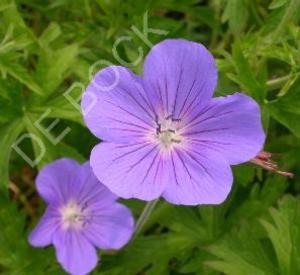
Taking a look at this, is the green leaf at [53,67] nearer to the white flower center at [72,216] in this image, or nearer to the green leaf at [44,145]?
the green leaf at [44,145]

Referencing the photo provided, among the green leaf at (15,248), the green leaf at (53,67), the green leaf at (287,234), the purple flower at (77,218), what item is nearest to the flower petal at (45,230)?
the purple flower at (77,218)

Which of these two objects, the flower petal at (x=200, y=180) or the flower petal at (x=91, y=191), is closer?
the flower petal at (x=200, y=180)

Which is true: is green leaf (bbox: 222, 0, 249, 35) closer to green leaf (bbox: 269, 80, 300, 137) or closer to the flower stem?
green leaf (bbox: 269, 80, 300, 137)

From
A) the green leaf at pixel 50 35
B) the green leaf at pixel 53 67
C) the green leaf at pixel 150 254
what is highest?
the green leaf at pixel 50 35

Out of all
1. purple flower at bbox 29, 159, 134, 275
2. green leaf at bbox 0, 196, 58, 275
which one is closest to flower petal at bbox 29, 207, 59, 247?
purple flower at bbox 29, 159, 134, 275

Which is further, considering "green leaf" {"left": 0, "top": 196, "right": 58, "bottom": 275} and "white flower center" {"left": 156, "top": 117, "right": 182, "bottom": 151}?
"green leaf" {"left": 0, "top": 196, "right": 58, "bottom": 275}

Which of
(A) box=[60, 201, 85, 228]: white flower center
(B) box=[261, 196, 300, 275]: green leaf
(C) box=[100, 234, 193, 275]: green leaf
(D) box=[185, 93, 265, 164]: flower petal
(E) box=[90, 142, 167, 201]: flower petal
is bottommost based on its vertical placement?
(B) box=[261, 196, 300, 275]: green leaf

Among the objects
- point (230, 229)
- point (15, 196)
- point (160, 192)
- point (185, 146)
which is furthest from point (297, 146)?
point (15, 196)
